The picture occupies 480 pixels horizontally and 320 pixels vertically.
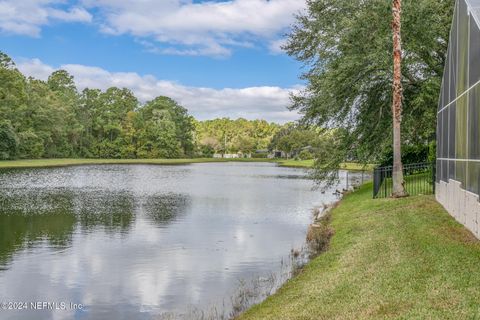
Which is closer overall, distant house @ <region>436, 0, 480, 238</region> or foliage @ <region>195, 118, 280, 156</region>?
distant house @ <region>436, 0, 480, 238</region>

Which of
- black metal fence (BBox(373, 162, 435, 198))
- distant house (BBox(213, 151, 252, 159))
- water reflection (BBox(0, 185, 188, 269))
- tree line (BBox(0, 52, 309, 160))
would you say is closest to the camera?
water reflection (BBox(0, 185, 188, 269))

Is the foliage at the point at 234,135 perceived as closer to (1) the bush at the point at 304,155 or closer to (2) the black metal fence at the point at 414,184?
(1) the bush at the point at 304,155

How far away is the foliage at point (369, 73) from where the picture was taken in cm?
2136


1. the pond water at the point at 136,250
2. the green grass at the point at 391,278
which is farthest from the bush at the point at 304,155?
the green grass at the point at 391,278

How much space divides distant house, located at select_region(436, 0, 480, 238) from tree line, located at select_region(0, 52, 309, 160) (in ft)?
216

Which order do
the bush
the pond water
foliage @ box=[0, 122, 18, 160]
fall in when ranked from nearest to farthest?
1. the pond water
2. foliage @ box=[0, 122, 18, 160]
3. the bush

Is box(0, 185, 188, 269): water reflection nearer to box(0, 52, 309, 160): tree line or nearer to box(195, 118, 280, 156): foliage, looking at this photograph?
box(0, 52, 309, 160): tree line

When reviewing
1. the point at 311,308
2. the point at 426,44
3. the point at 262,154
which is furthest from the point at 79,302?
the point at 262,154

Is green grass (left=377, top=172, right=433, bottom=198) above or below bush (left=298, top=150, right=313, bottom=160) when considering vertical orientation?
below

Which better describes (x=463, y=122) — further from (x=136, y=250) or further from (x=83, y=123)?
(x=83, y=123)

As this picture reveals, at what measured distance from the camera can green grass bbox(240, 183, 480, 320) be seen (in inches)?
270

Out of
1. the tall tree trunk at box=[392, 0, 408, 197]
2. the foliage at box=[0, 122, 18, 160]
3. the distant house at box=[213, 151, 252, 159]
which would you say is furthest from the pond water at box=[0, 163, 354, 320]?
the distant house at box=[213, 151, 252, 159]

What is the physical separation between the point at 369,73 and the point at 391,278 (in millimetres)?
15503

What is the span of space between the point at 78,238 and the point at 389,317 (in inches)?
502
